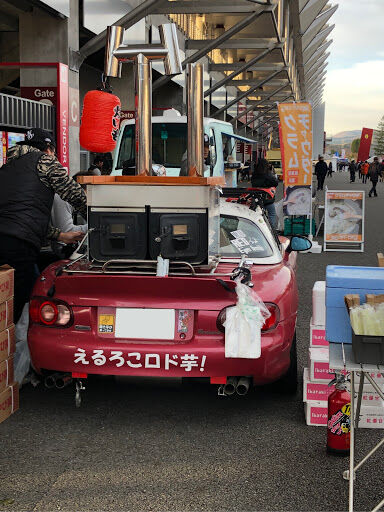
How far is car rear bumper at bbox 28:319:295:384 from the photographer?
4262 millimetres

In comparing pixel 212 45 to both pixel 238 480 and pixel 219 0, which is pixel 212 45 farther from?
pixel 238 480

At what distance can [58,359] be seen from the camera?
14.4 feet

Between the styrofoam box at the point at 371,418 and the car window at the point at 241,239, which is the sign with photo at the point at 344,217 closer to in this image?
the car window at the point at 241,239

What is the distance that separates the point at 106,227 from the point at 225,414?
1392mm

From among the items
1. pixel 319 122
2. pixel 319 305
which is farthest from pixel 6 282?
pixel 319 122

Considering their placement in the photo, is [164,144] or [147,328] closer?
[147,328]

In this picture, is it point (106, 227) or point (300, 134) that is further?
point (300, 134)

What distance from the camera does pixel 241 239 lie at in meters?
5.35

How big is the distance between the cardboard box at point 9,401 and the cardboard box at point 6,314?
38 cm

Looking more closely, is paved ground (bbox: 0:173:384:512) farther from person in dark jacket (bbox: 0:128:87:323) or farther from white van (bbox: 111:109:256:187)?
white van (bbox: 111:109:256:187)

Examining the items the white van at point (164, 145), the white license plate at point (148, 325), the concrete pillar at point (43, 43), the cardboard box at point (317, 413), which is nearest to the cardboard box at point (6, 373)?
the white license plate at point (148, 325)

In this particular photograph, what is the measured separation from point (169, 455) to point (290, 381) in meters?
1.25

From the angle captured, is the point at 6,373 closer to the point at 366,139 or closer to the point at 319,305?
the point at 319,305

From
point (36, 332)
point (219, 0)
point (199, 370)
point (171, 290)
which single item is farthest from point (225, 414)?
point (219, 0)
